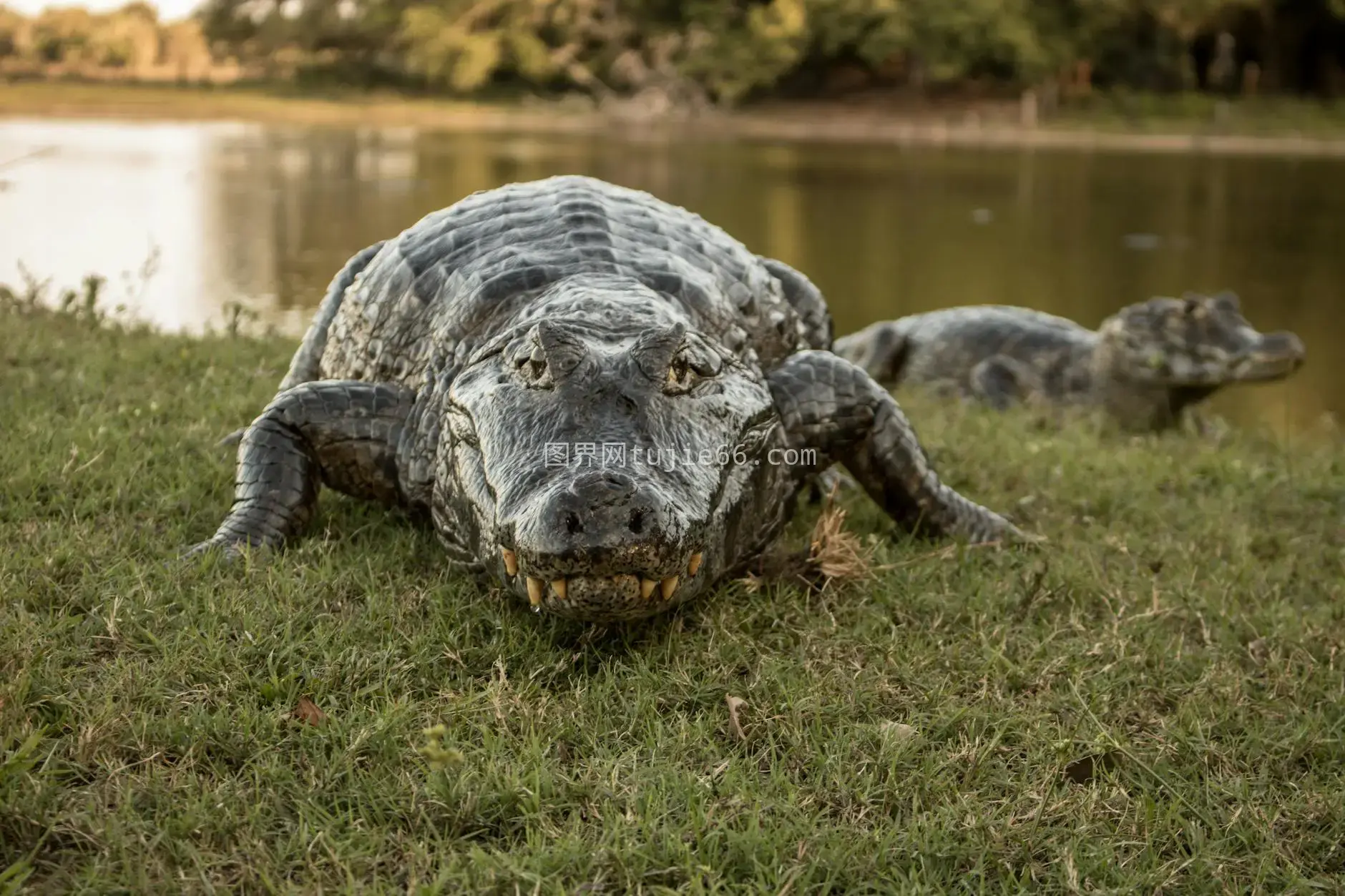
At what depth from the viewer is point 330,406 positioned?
332 centimetres

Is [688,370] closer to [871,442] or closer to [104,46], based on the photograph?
[871,442]

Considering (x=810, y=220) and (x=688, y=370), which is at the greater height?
(x=688, y=370)

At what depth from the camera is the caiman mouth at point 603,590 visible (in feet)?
7.84

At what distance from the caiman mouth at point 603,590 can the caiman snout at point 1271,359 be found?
222 inches

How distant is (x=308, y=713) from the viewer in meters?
2.36

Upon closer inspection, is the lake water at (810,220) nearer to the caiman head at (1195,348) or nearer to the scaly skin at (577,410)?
the caiman head at (1195,348)

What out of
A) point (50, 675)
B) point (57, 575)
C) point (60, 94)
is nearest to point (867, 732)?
point (50, 675)

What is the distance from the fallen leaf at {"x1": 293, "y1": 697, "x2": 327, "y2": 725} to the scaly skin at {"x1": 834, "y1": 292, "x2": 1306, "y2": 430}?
5.13 m

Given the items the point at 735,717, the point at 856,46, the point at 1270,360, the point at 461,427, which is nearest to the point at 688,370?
the point at 461,427

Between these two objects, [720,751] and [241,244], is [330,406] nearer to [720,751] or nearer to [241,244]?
[720,751]

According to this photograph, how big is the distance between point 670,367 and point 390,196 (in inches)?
575

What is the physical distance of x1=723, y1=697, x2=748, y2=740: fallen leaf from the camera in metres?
2.44

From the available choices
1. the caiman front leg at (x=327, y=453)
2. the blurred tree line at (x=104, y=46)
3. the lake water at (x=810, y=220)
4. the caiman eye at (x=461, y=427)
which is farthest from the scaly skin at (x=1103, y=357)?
the blurred tree line at (x=104, y=46)

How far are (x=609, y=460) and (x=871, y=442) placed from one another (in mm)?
1311
